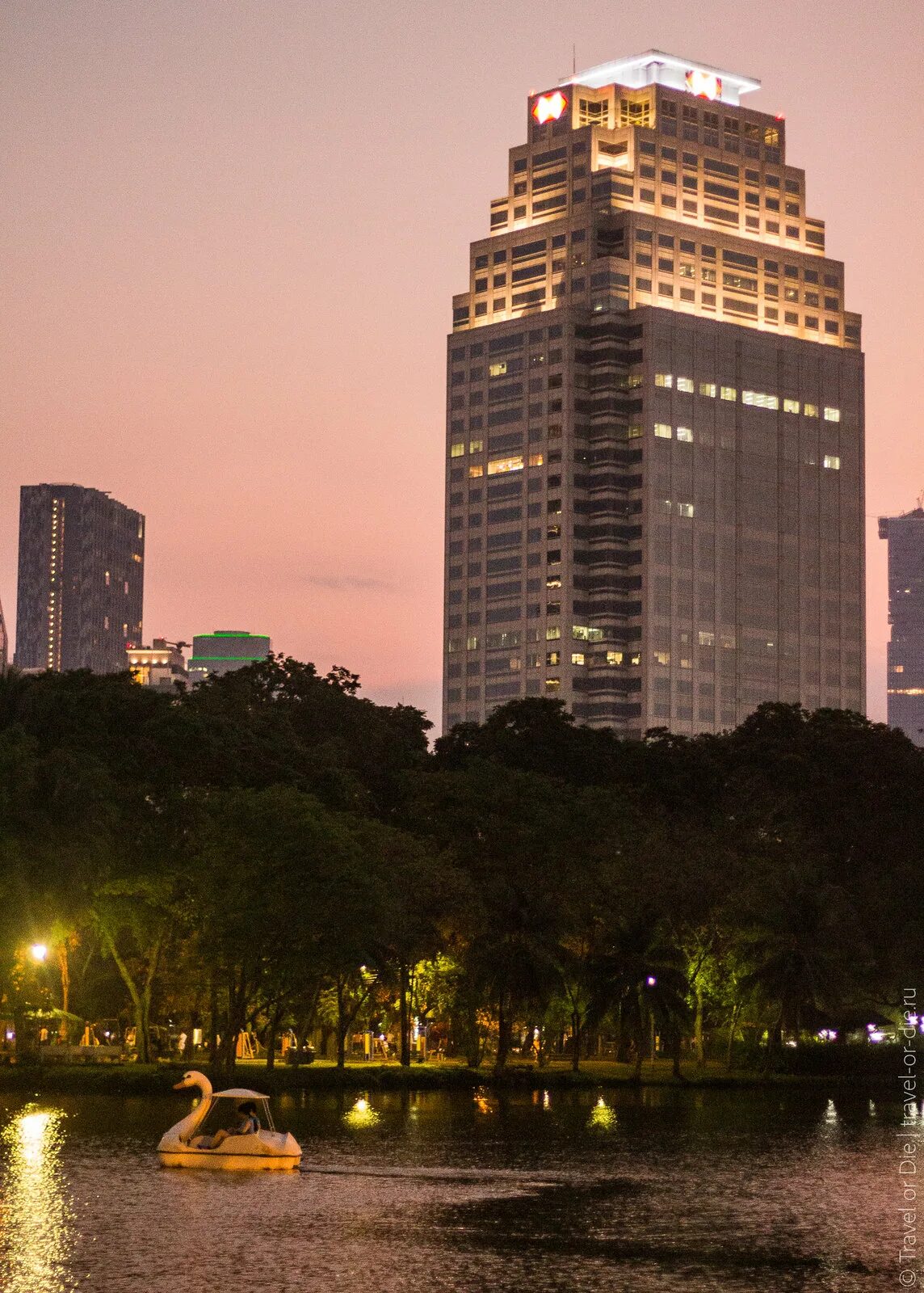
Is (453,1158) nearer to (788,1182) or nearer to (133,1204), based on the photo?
(788,1182)

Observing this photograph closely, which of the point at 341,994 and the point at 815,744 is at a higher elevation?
the point at 815,744

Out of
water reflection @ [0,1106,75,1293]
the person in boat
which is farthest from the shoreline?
the person in boat

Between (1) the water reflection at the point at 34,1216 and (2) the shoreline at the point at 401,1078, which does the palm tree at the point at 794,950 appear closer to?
(2) the shoreline at the point at 401,1078

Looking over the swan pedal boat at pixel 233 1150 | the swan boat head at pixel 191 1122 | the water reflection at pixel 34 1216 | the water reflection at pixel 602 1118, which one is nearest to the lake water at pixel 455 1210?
the water reflection at pixel 34 1216

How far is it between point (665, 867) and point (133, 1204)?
213 feet

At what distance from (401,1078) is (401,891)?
28.7ft

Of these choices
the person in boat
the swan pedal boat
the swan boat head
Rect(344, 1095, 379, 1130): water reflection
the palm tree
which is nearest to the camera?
the swan pedal boat

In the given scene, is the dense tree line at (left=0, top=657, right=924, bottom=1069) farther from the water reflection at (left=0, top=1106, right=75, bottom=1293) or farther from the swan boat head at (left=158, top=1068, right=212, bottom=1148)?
the swan boat head at (left=158, top=1068, right=212, bottom=1148)

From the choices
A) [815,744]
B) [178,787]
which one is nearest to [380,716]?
[815,744]

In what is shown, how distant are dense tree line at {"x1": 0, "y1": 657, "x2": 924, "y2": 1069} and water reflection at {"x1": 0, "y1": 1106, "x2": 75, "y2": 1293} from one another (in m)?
27.1

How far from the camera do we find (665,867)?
3999 inches

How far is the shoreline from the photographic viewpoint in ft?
249

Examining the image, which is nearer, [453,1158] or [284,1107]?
[453,1158]

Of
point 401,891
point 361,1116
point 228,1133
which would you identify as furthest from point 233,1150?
point 401,891
